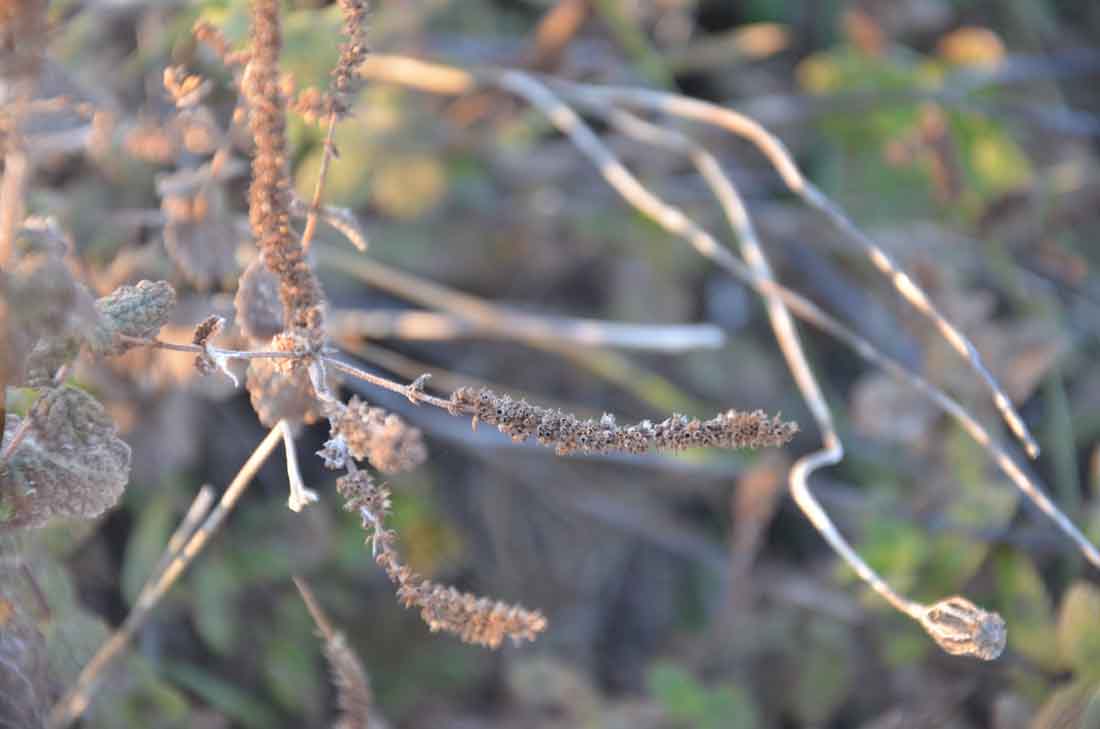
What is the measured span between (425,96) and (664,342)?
692mm

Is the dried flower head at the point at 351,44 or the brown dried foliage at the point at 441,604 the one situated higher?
the dried flower head at the point at 351,44

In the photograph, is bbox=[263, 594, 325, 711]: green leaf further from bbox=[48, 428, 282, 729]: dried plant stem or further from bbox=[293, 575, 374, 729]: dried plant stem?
bbox=[293, 575, 374, 729]: dried plant stem

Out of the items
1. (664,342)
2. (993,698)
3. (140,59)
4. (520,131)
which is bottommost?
(993,698)

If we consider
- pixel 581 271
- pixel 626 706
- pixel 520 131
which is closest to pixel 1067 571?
pixel 626 706

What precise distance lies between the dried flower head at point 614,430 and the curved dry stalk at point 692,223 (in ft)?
1.54

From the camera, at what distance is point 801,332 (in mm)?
1995

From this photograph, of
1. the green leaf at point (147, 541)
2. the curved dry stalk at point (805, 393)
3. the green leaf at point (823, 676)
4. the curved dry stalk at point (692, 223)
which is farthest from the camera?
the green leaf at point (823, 676)

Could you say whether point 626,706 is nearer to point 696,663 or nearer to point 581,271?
point 696,663

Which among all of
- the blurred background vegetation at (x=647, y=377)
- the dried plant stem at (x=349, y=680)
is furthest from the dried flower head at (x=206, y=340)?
the blurred background vegetation at (x=647, y=377)

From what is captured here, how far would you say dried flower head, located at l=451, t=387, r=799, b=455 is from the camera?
746 mm

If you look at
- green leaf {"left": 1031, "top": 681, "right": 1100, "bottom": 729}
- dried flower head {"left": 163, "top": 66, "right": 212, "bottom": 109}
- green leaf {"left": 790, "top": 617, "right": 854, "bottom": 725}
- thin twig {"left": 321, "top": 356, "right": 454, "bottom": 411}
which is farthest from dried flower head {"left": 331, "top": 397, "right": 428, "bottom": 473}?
green leaf {"left": 790, "top": 617, "right": 854, "bottom": 725}

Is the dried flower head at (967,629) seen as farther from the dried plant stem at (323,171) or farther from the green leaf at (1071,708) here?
the dried plant stem at (323,171)

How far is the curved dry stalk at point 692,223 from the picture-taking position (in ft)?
3.73

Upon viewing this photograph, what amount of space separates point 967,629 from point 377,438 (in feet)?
1.74
